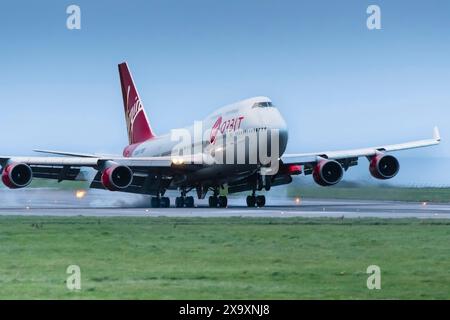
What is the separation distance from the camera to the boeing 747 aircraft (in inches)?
2008

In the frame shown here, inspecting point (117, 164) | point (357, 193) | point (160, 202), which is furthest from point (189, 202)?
point (357, 193)

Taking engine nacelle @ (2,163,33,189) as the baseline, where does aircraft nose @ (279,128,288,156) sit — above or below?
above

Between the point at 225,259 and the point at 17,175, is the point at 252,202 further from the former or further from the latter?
the point at 225,259

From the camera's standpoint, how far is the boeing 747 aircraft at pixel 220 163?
167ft

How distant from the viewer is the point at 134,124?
68.3m

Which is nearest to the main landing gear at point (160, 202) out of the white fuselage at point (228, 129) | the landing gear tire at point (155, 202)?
the landing gear tire at point (155, 202)

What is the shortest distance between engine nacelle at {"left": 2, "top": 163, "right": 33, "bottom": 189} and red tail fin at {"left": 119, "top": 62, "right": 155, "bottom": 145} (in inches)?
617

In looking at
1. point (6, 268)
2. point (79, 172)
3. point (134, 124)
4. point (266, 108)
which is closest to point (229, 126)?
point (266, 108)

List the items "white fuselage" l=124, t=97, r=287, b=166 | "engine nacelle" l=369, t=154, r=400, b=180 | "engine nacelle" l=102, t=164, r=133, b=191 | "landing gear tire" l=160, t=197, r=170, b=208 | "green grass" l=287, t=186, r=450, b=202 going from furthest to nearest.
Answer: "green grass" l=287, t=186, r=450, b=202
"engine nacelle" l=369, t=154, r=400, b=180
"landing gear tire" l=160, t=197, r=170, b=208
"engine nacelle" l=102, t=164, r=133, b=191
"white fuselage" l=124, t=97, r=287, b=166

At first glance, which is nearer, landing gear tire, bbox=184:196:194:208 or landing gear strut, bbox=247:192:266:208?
landing gear strut, bbox=247:192:266:208

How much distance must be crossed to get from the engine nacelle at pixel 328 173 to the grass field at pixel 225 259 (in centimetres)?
1916

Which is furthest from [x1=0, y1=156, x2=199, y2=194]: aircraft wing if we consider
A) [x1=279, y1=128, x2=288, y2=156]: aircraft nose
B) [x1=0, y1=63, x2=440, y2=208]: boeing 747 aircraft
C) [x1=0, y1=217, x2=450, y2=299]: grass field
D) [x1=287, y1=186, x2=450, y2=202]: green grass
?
[x1=0, y1=217, x2=450, y2=299]: grass field

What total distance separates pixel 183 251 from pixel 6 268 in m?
4.99

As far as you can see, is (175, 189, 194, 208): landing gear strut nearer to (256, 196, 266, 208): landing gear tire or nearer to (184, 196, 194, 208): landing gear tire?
(184, 196, 194, 208): landing gear tire
